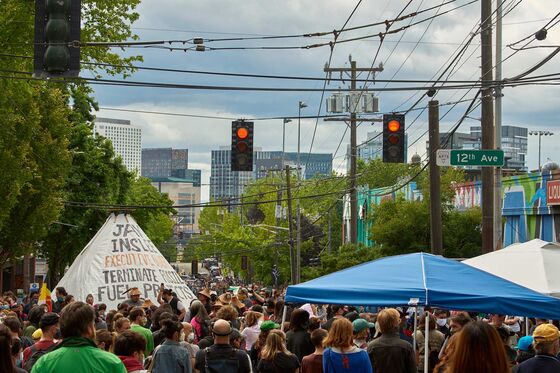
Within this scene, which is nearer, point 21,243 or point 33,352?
point 33,352

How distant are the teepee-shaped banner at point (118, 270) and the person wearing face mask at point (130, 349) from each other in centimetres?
1916

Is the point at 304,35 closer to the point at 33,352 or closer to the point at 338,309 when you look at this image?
the point at 338,309

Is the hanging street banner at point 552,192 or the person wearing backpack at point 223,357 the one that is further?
the hanging street banner at point 552,192

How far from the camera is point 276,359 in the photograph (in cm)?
1081

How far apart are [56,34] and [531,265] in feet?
23.3

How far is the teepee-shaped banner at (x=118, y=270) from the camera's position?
29.3 metres

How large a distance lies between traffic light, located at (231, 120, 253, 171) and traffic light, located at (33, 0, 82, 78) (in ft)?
29.1

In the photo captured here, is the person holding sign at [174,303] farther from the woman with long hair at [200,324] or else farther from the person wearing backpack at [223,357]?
the person wearing backpack at [223,357]

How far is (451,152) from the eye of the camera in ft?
73.9

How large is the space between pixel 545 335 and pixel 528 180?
31432mm

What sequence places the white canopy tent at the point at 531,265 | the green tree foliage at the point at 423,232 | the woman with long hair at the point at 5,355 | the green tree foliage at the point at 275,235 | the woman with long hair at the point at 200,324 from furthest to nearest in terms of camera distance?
the green tree foliage at the point at 275,235, the green tree foliage at the point at 423,232, the woman with long hair at the point at 200,324, the white canopy tent at the point at 531,265, the woman with long hair at the point at 5,355

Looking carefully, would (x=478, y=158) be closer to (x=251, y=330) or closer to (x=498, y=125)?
(x=498, y=125)

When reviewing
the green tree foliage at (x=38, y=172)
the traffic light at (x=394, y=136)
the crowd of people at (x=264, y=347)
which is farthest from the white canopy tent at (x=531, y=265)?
the green tree foliage at (x=38, y=172)

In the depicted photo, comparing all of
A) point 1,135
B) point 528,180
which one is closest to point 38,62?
point 1,135
